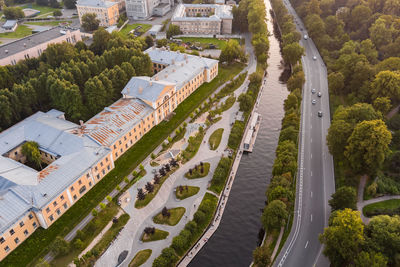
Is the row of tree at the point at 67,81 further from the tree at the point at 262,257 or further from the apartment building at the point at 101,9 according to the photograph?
the apartment building at the point at 101,9

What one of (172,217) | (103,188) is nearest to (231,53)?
(103,188)

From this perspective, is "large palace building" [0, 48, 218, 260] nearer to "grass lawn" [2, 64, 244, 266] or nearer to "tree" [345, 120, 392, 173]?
"grass lawn" [2, 64, 244, 266]

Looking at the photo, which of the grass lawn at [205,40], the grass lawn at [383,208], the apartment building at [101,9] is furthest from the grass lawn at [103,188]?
the apartment building at [101,9]

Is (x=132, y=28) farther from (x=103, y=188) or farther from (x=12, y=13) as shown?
(x=103, y=188)

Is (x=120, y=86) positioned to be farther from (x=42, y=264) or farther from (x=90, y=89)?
(x=42, y=264)

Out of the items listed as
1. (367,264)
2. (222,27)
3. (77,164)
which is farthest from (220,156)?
(222,27)
